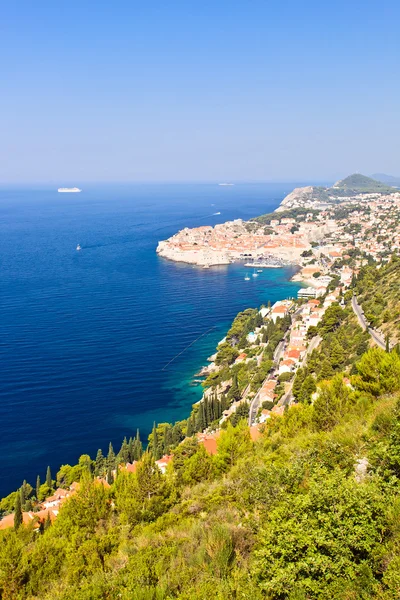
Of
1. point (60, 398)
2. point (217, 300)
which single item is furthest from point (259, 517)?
point (217, 300)

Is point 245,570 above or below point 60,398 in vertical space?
above

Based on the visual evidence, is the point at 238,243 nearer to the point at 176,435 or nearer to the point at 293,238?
the point at 293,238

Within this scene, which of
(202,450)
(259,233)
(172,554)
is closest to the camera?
(172,554)

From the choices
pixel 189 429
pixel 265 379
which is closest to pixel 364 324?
pixel 265 379

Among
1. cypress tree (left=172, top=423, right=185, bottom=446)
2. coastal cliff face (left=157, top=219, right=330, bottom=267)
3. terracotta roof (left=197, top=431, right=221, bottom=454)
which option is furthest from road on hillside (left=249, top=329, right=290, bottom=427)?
coastal cliff face (left=157, top=219, right=330, bottom=267)

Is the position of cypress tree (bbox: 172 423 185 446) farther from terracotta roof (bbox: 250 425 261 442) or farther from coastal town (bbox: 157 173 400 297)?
coastal town (bbox: 157 173 400 297)

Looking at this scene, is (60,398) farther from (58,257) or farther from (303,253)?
(303,253)

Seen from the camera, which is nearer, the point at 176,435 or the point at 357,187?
the point at 176,435
